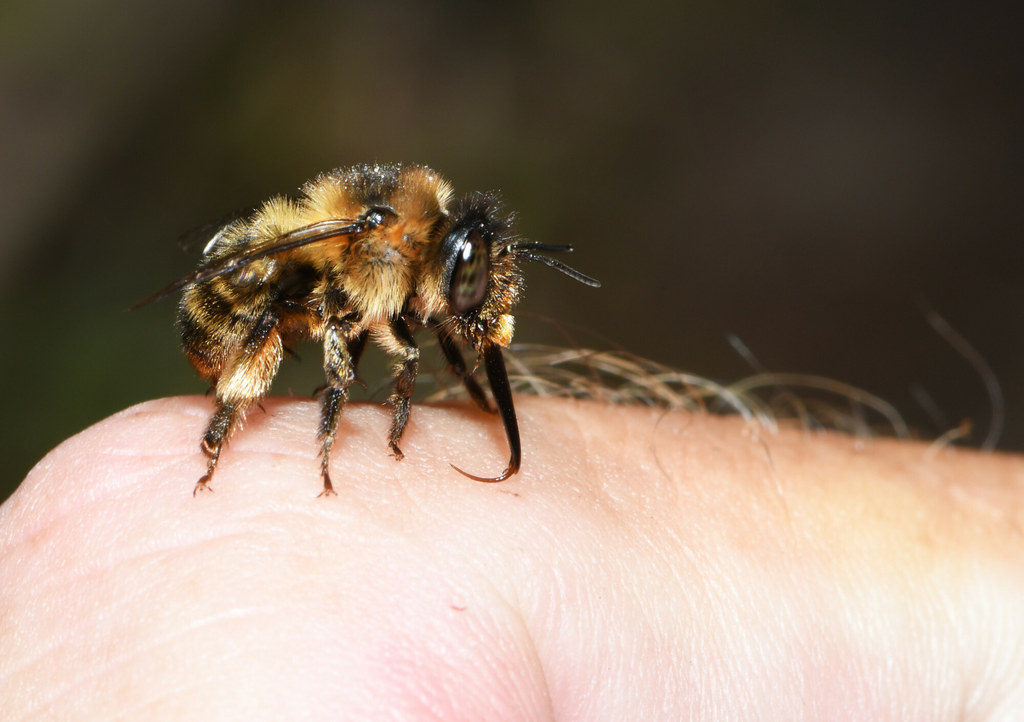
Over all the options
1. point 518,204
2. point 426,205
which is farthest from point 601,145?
point 426,205

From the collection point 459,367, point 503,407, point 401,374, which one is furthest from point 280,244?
point 503,407

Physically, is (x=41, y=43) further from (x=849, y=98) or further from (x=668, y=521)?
(x=849, y=98)

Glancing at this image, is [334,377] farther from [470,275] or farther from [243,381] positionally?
[470,275]

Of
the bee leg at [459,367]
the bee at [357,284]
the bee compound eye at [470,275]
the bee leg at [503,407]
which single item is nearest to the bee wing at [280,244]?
the bee at [357,284]

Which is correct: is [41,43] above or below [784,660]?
above

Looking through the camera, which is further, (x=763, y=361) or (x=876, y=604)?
(x=763, y=361)

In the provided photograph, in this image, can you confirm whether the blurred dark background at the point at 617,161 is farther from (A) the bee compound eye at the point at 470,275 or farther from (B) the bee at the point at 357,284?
(A) the bee compound eye at the point at 470,275
